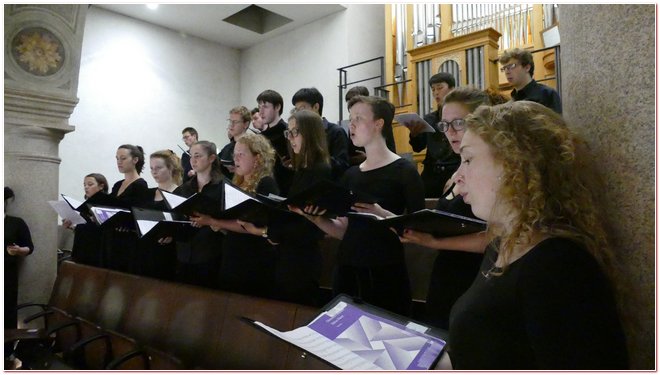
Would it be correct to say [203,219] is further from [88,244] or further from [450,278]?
[88,244]

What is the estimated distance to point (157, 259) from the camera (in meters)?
3.80

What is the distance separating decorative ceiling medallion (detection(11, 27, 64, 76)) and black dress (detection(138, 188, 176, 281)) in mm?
2017

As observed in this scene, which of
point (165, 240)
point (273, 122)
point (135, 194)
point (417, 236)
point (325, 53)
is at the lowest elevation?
point (165, 240)

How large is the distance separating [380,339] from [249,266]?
157 cm

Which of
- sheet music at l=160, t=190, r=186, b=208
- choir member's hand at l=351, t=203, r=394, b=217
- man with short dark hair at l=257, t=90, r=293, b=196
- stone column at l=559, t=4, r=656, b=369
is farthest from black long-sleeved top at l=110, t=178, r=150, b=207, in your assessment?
stone column at l=559, t=4, r=656, b=369

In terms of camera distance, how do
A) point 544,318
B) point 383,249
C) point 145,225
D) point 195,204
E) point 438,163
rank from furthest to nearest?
point 438,163 < point 145,225 < point 195,204 < point 383,249 < point 544,318

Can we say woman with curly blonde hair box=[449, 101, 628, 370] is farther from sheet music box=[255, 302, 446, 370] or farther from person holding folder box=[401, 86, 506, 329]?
person holding folder box=[401, 86, 506, 329]

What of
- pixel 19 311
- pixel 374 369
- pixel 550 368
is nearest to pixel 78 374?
pixel 374 369

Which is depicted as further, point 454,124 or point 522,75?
point 522,75

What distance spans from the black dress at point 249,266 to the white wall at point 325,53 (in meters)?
5.85

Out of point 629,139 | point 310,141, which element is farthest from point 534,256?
point 310,141

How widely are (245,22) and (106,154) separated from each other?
3.25 metres

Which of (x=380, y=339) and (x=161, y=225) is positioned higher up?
(x=161, y=225)

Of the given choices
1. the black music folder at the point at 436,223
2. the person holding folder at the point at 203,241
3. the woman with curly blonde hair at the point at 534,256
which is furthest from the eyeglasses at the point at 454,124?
the person holding folder at the point at 203,241
